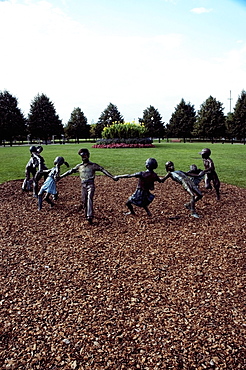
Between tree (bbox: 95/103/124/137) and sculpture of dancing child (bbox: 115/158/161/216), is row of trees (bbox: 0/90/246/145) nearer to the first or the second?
tree (bbox: 95/103/124/137)

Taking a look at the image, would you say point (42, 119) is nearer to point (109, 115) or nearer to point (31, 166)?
point (109, 115)

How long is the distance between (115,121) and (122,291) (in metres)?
44.8

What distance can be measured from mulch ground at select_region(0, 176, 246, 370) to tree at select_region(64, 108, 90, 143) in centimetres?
5617

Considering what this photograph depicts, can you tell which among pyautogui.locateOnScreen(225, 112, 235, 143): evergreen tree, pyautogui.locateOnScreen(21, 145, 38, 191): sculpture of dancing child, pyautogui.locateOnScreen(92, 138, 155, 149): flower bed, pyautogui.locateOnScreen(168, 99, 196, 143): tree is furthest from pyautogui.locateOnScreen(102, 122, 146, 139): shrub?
pyautogui.locateOnScreen(168, 99, 196, 143): tree

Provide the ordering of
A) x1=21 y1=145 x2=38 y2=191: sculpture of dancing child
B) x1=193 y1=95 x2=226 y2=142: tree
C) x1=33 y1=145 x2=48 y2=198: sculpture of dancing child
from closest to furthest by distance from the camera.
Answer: x1=33 y1=145 x2=48 y2=198: sculpture of dancing child → x1=21 y1=145 x2=38 y2=191: sculpture of dancing child → x1=193 y1=95 x2=226 y2=142: tree

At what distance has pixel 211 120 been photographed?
5319 cm

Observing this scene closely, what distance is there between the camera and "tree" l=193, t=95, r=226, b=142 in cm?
5319

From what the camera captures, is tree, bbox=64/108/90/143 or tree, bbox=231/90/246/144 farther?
tree, bbox=64/108/90/143

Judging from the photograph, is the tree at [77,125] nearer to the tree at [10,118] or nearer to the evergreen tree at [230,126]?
the tree at [10,118]

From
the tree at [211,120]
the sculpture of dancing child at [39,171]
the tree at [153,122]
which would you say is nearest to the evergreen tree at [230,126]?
the tree at [211,120]

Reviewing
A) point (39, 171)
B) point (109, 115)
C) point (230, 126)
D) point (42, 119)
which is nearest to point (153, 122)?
point (109, 115)

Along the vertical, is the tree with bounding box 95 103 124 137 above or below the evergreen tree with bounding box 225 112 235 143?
above

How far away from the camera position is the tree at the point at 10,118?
49781 mm

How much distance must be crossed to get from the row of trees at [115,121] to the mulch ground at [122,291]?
4187 centimetres
